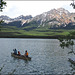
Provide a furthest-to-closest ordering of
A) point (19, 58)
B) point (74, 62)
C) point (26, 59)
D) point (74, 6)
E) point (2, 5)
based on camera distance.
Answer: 1. point (19, 58)
2. point (26, 59)
3. point (74, 62)
4. point (74, 6)
5. point (2, 5)

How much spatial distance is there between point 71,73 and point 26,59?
72.1ft

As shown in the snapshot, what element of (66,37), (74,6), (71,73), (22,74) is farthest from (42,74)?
(74,6)


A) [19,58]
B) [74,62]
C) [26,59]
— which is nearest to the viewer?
[74,62]

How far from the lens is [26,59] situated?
182 feet

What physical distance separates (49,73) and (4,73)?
37.3ft

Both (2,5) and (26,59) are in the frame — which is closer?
(2,5)

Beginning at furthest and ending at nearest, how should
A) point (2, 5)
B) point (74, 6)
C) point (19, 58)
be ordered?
point (19, 58), point (74, 6), point (2, 5)

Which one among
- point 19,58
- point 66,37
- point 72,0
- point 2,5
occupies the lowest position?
point 19,58

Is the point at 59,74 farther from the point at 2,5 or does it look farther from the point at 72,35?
the point at 2,5

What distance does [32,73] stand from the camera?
3769 cm

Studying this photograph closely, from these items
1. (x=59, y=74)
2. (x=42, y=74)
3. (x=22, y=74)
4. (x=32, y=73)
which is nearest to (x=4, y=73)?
(x=22, y=74)

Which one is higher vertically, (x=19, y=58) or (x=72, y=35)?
(x=72, y=35)

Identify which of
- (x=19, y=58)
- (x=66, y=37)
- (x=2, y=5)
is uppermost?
(x=2, y=5)

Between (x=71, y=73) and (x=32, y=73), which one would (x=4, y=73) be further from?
(x=71, y=73)
